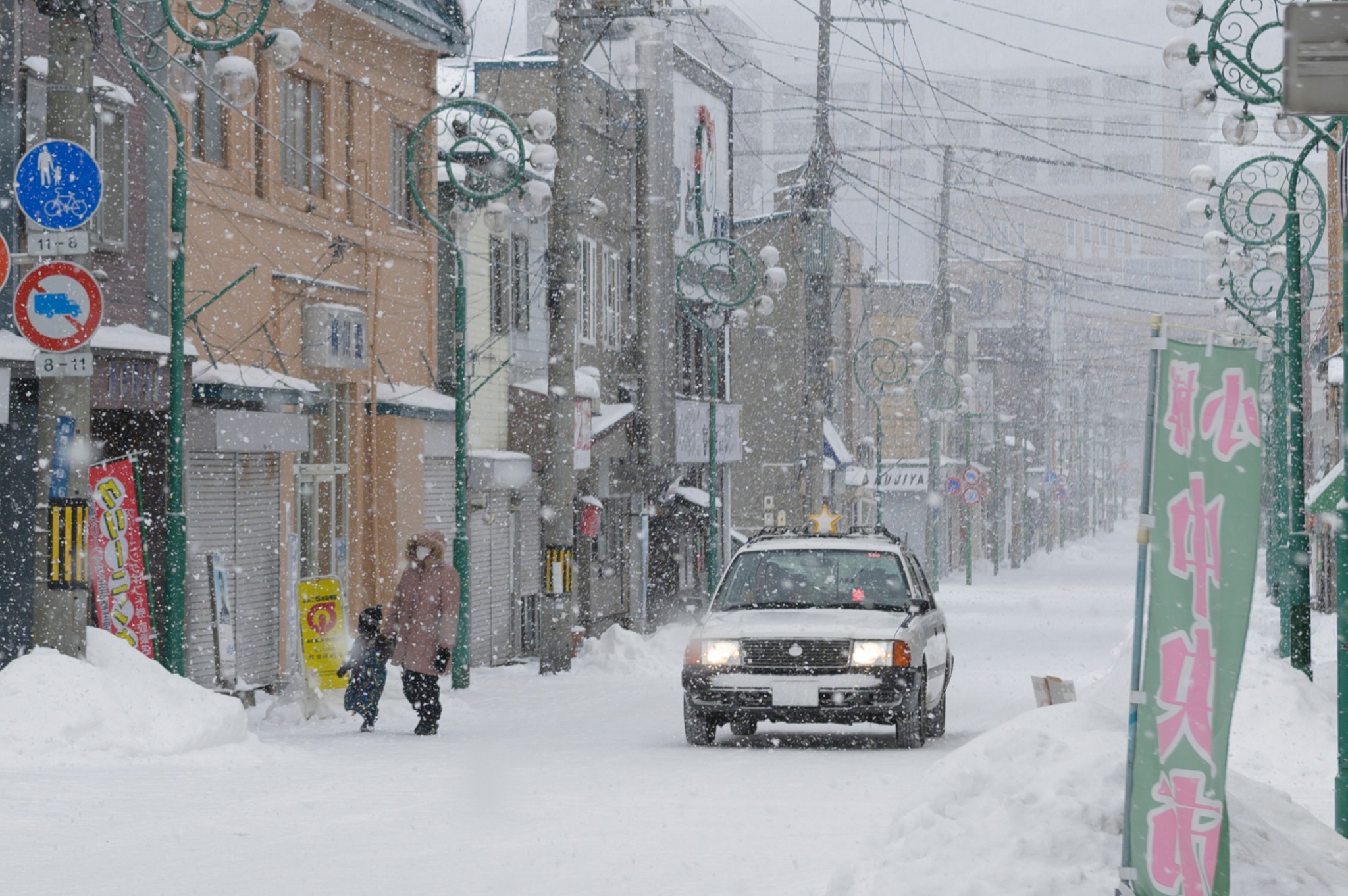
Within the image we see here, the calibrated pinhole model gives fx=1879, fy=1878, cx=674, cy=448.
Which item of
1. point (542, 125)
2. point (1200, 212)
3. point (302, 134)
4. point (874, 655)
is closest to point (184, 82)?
point (302, 134)

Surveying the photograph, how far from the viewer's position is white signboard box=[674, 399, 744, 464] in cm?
3778

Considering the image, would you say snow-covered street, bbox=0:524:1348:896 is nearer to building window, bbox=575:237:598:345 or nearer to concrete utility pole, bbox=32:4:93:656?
concrete utility pole, bbox=32:4:93:656

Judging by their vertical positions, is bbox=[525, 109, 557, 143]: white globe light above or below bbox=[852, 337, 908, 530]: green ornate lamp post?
above

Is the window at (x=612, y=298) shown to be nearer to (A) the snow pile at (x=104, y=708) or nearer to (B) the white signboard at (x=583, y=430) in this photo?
(B) the white signboard at (x=583, y=430)

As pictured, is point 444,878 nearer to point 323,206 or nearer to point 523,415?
point 323,206

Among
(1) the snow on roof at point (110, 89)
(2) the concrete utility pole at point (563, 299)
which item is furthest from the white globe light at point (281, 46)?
(2) the concrete utility pole at point (563, 299)

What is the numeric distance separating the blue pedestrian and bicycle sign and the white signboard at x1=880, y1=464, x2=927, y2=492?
5843 cm

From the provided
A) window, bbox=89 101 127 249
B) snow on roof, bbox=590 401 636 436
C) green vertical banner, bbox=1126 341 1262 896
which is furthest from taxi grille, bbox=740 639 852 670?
snow on roof, bbox=590 401 636 436

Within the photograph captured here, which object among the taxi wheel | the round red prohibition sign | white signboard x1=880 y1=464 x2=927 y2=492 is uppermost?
the round red prohibition sign

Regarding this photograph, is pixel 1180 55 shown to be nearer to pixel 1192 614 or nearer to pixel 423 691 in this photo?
pixel 423 691

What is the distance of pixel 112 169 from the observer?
59.7 ft

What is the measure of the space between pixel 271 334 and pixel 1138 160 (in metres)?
172

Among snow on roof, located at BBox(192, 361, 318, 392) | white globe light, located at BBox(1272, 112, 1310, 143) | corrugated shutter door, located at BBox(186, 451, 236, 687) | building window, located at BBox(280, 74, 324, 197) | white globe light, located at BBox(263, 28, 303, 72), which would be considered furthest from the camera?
building window, located at BBox(280, 74, 324, 197)

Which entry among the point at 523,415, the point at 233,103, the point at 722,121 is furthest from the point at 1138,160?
the point at 233,103
